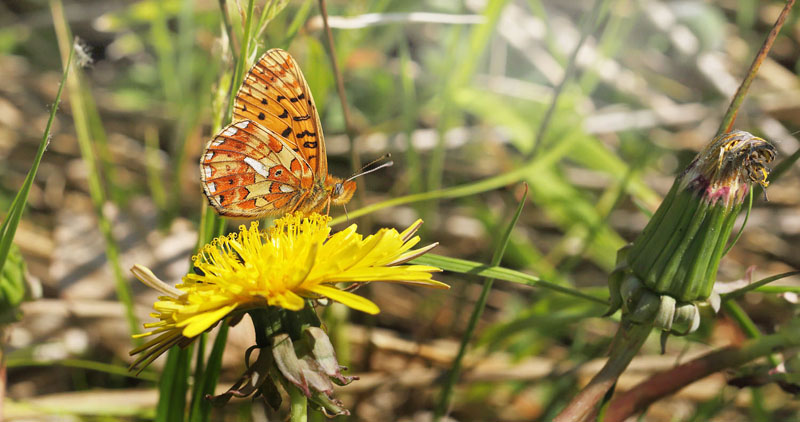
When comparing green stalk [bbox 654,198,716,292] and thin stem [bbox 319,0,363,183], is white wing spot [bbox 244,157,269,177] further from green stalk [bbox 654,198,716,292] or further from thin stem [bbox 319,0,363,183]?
green stalk [bbox 654,198,716,292]

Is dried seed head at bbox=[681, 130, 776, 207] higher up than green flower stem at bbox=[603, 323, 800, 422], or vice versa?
dried seed head at bbox=[681, 130, 776, 207]

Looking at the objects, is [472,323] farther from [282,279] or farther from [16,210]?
[16,210]

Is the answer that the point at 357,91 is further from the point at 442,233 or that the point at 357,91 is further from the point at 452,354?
the point at 452,354

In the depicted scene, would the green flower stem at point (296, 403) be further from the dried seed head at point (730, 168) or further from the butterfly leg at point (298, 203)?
the dried seed head at point (730, 168)

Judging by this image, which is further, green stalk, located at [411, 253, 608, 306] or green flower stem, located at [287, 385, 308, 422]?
green stalk, located at [411, 253, 608, 306]

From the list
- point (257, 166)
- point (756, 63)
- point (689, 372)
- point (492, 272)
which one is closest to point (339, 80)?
point (257, 166)

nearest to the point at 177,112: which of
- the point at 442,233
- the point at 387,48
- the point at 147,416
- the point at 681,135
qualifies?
the point at 387,48

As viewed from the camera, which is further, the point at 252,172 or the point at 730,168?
the point at 252,172

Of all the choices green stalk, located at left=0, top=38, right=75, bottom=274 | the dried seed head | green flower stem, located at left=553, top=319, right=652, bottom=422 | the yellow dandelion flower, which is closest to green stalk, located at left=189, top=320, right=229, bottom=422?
the yellow dandelion flower
